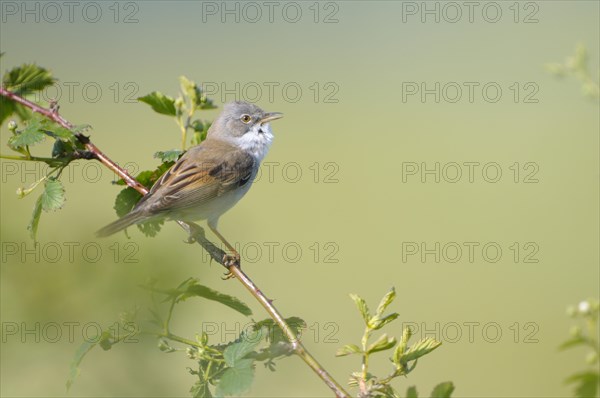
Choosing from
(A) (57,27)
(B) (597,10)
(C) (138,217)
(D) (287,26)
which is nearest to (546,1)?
(B) (597,10)

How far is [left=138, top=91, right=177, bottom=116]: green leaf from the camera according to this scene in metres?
2.75

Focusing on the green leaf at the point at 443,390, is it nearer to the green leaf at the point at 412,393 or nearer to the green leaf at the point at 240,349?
the green leaf at the point at 412,393

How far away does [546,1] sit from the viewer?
88.8ft

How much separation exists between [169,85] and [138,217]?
18.6m

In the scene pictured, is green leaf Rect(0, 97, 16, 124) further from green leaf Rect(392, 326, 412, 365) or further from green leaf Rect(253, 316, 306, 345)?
green leaf Rect(392, 326, 412, 365)

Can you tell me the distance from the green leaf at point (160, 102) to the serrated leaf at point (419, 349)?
1563 millimetres

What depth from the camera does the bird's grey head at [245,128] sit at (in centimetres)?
472

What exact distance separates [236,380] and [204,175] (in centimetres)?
282

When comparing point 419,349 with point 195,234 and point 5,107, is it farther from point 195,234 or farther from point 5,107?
point 195,234

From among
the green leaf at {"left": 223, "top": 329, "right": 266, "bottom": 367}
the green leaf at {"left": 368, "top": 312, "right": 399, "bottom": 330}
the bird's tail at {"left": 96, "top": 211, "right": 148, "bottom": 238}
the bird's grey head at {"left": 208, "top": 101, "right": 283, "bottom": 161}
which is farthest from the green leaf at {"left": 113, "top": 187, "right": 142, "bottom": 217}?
the bird's grey head at {"left": 208, "top": 101, "right": 283, "bottom": 161}

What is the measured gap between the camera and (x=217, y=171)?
432 centimetres

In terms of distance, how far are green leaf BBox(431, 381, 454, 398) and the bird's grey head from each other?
3475 mm

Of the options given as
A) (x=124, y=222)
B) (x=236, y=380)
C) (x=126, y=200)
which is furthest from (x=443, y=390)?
(x=124, y=222)

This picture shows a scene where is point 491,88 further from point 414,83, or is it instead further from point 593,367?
point 593,367
